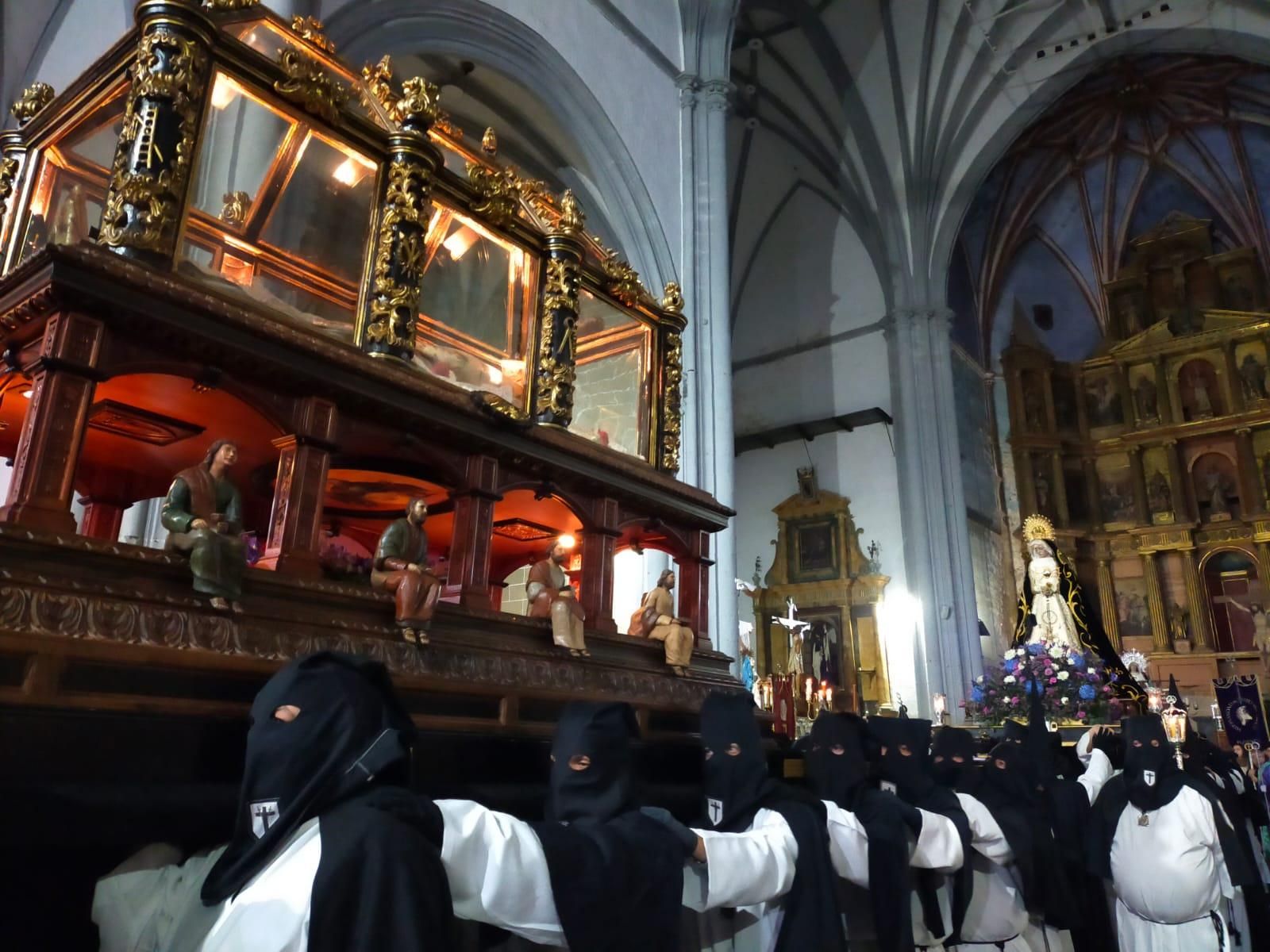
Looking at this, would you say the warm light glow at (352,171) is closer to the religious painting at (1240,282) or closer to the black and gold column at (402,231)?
the black and gold column at (402,231)

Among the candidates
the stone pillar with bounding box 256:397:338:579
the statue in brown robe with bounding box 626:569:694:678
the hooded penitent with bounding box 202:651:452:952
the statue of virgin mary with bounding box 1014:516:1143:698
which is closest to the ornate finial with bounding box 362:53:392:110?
the stone pillar with bounding box 256:397:338:579

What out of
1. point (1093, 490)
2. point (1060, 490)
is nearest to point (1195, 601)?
point (1093, 490)

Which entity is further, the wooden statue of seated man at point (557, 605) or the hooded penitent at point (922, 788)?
the wooden statue of seated man at point (557, 605)

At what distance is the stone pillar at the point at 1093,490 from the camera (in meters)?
20.7

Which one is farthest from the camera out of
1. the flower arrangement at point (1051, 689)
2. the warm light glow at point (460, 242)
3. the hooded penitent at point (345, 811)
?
the flower arrangement at point (1051, 689)

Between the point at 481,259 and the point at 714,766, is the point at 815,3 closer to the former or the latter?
the point at 481,259

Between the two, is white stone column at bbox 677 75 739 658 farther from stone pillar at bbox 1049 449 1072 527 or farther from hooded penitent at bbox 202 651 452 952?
stone pillar at bbox 1049 449 1072 527

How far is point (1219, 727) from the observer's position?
1519 centimetres

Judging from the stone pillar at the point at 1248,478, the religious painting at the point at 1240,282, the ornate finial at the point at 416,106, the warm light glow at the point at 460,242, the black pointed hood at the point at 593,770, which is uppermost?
the religious painting at the point at 1240,282

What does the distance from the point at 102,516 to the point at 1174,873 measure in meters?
6.31

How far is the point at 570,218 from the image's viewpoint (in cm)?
569

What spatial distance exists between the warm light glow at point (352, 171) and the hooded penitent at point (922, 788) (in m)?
3.75

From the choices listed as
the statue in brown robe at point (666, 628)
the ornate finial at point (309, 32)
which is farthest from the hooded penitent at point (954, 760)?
the ornate finial at point (309, 32)

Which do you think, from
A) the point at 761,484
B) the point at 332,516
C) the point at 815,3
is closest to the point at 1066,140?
the point at 815,3
